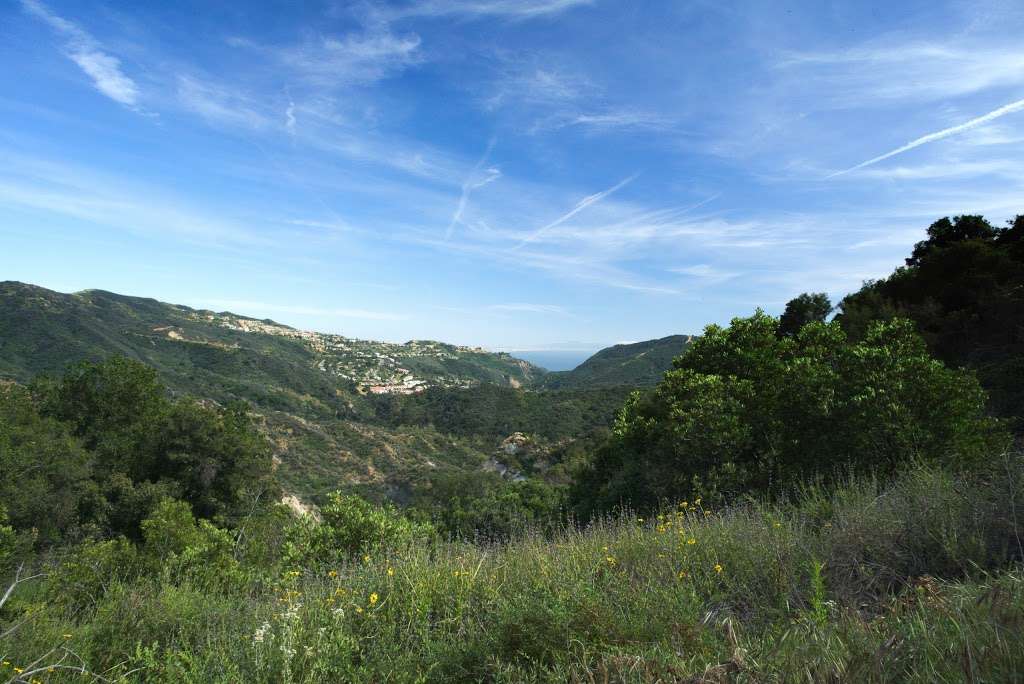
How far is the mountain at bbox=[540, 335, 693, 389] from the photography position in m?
90.6

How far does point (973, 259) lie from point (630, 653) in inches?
940

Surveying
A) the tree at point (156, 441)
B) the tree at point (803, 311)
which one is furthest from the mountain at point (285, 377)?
the tree at point (803, 311)

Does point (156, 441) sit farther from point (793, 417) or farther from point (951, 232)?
point (951, 232)

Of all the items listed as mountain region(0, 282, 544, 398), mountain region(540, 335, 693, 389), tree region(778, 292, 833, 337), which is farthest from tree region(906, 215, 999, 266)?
mountain region(0, 282, 544, 398)

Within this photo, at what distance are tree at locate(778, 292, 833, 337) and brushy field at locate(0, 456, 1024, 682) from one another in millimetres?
24763

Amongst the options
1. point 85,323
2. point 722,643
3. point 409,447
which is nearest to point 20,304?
point 85,323

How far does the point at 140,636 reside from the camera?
3.82 m

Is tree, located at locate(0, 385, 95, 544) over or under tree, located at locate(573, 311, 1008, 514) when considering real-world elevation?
under

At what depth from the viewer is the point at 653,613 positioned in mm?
2898

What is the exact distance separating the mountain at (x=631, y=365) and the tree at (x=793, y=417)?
66356mm

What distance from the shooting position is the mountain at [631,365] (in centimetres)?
9061

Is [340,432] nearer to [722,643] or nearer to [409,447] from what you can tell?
[409,447]

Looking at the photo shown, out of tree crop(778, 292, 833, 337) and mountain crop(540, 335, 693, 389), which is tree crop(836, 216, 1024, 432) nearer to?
tree crop(778, 292, 833, 337)

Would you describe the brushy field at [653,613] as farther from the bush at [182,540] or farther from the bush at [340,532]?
the bush at [182,540]
